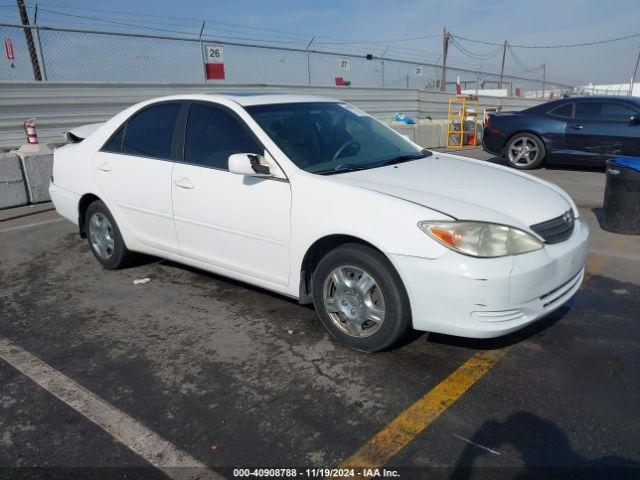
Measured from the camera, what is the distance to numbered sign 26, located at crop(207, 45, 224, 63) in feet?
43.2

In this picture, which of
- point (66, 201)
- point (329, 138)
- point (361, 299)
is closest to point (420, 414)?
point (361, 299)

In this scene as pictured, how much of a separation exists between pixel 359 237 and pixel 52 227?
5.16 metres

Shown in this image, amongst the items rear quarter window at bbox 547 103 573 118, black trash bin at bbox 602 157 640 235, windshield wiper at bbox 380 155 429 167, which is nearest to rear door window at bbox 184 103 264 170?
windshield wiper at bbox 380 155 429 167

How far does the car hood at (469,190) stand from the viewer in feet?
9.85

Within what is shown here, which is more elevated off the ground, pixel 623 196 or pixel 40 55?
pixel 40 55

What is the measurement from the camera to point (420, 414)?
2670 millimetres

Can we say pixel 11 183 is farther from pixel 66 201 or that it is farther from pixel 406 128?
pixel 406 128

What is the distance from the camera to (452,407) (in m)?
2.72

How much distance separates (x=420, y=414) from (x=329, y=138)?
211cm

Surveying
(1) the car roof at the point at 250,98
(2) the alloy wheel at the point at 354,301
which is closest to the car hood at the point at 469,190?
(2) the alloy wheel at the point at 354,301

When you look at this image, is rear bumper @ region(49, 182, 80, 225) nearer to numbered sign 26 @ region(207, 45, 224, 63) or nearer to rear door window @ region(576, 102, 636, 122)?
numbered sign 26 @ region(207, 45, 224, 63)

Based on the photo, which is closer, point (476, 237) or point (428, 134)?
point (476, 237)

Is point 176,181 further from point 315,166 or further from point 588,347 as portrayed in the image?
point 588,347

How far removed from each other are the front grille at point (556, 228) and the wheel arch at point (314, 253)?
988mm
